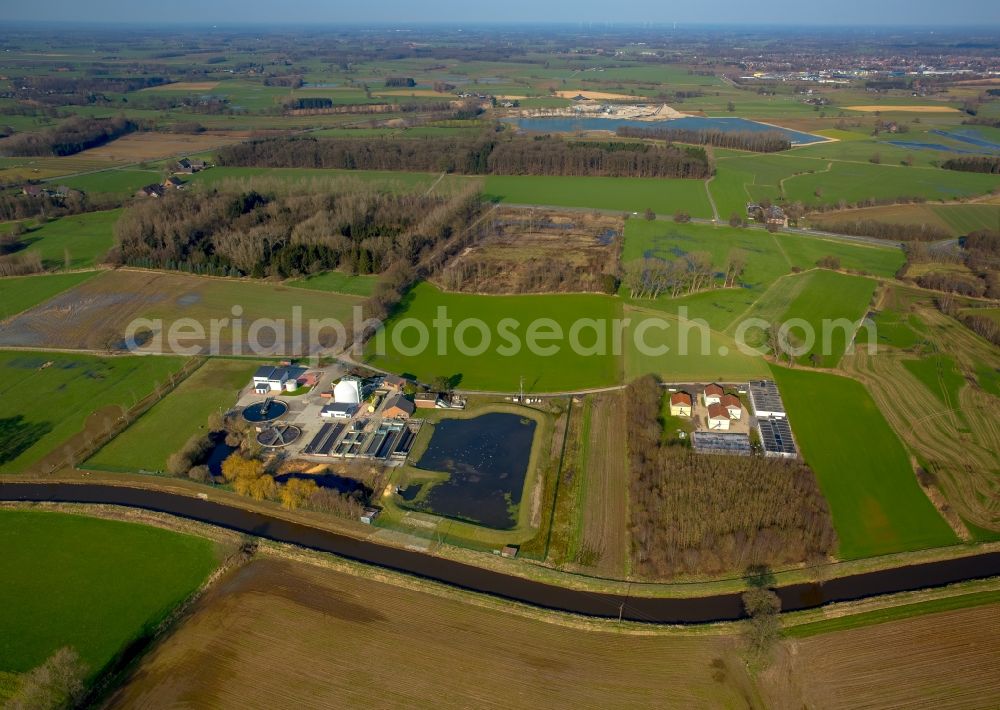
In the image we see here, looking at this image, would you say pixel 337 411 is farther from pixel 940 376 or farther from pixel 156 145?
pixel 156 145

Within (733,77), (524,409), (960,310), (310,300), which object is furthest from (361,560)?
(733,77)

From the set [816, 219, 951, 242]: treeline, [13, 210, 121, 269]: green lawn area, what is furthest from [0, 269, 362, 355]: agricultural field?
[816, 219, 951, 242]: treeline

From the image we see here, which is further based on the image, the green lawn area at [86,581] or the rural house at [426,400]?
the rural house at [426,400]

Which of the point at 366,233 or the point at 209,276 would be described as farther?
the point at 366,233

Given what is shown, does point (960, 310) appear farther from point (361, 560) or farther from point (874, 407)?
point (361, 560)

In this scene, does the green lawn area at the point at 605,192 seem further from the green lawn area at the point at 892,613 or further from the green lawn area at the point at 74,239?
the green lawn area at the point at 892,613

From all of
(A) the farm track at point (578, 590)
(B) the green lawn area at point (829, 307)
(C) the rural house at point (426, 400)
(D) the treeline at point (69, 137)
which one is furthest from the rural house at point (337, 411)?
(D) the treeline at point (69, 137)
